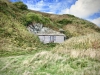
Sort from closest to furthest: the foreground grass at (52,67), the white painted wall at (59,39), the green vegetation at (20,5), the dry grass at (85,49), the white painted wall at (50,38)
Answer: the foreground grass at (52,67)
the dry grass at (85,49)
the white painted wall at (50,38)
the white painted wall at (59,39)
the green vegetation at (20,5)

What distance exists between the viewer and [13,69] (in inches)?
408

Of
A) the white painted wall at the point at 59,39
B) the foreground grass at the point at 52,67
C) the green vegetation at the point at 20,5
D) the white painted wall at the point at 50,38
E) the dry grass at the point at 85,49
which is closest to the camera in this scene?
the foreground grass at the point at 52,67

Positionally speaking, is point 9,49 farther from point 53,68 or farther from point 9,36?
point 53,68

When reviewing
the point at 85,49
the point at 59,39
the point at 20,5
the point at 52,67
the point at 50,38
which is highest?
the point at 20,5

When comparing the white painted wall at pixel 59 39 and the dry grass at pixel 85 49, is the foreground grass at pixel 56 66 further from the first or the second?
the white painted wall at pixel 59 39

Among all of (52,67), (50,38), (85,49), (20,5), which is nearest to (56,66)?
(52,67)

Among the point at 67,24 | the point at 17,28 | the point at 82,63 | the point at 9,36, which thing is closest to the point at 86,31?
the point at 67,24

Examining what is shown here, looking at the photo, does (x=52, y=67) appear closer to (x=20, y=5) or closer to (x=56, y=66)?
(x=56, y=66)

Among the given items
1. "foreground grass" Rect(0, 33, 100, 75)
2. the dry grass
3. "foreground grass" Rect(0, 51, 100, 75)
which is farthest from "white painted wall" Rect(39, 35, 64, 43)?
"foreground grass" Rect(0, 51, 100, 75)

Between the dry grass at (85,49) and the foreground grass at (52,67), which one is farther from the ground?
the dry grass at (85,49)

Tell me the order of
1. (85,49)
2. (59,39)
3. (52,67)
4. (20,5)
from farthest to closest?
1. (20,5)
2. (59,39)
3. (85,49)
4. (52,67)

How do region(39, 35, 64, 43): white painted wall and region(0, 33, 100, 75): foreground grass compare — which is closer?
region(0, 33, 100, 75): foreground grass

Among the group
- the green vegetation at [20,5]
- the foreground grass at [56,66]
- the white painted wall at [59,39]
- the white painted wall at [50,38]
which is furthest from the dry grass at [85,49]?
the green vegetation at [20,5]

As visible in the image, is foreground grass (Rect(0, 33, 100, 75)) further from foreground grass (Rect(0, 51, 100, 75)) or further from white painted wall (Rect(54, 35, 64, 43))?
white painted wall (Rect(54, 35, 64, 43))
